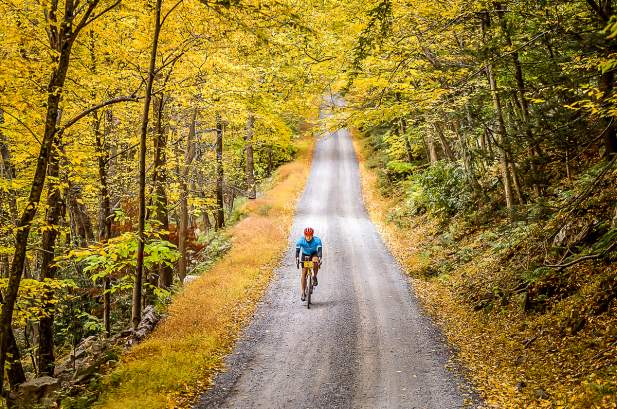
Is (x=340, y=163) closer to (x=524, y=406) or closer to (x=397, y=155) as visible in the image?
(x=397, y=155)

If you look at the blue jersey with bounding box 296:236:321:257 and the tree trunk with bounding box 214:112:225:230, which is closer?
the blue jersey with bounding box 296:236:321:257

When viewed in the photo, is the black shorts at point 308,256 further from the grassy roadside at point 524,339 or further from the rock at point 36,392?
the rock at point 36,392

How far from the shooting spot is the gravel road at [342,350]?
27.0 ft

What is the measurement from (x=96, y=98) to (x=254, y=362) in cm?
914

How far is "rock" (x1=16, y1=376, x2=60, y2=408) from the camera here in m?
8.88

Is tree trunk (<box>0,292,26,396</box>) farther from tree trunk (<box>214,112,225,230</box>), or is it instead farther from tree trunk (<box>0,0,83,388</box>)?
tree trunk (<box>214,112,225,230</box>)

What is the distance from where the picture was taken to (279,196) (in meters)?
30.9

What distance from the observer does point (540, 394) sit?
7.61 meters

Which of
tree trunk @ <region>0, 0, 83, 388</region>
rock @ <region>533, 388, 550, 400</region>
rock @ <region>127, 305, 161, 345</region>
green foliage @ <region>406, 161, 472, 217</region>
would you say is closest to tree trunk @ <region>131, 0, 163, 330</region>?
rock @ <region>127, 305, 161, 345</region>

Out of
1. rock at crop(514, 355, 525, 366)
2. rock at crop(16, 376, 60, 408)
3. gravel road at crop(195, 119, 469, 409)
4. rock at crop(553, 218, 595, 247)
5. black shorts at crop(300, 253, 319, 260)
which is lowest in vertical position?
rock at crop(16, 376, 60, 408)

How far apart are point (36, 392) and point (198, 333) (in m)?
3.31

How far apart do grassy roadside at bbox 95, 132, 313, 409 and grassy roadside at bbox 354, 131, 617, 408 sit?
16.8 ft

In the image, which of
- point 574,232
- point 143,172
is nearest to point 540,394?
point 574,232

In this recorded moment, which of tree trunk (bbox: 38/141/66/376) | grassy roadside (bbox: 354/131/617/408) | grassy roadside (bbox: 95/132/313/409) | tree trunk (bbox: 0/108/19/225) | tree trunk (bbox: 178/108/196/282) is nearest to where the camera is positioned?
grassy roadside (bbox: 354/131/617/408)
